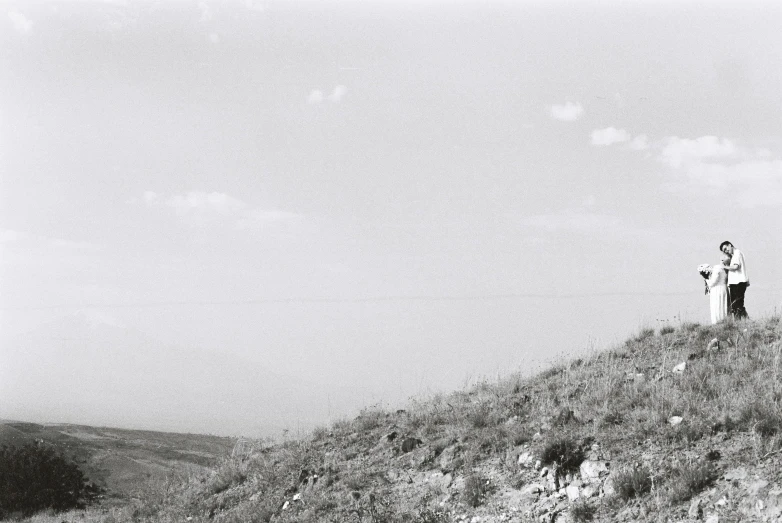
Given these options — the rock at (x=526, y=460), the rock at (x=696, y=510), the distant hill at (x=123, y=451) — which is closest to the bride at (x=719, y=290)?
the rock at (x=526, y=460)

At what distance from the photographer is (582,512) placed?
279 inches

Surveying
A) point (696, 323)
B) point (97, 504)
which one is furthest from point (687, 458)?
point (97, 504)

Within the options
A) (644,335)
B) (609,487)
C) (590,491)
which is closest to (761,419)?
(609,487)

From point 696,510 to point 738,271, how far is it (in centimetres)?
961

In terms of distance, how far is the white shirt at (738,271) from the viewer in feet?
46.8

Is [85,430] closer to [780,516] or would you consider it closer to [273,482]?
[273,482]

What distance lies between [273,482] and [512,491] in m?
4.86

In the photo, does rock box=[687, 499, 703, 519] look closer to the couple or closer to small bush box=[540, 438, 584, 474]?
small bush box=[540, 438, 584, 474]

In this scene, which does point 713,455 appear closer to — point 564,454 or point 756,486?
point 756,486

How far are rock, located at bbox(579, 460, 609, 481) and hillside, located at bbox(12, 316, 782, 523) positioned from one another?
18mm

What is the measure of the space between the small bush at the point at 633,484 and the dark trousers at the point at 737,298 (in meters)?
8.86

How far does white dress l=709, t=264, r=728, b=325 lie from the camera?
14.5 metres

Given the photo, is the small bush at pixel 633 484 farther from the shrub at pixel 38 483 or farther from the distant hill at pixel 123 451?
the shrub at pixel 38 483

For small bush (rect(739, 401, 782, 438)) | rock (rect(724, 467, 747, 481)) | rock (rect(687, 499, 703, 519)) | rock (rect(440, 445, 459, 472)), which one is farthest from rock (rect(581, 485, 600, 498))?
rock (rect(440, 445, 459, 472))
